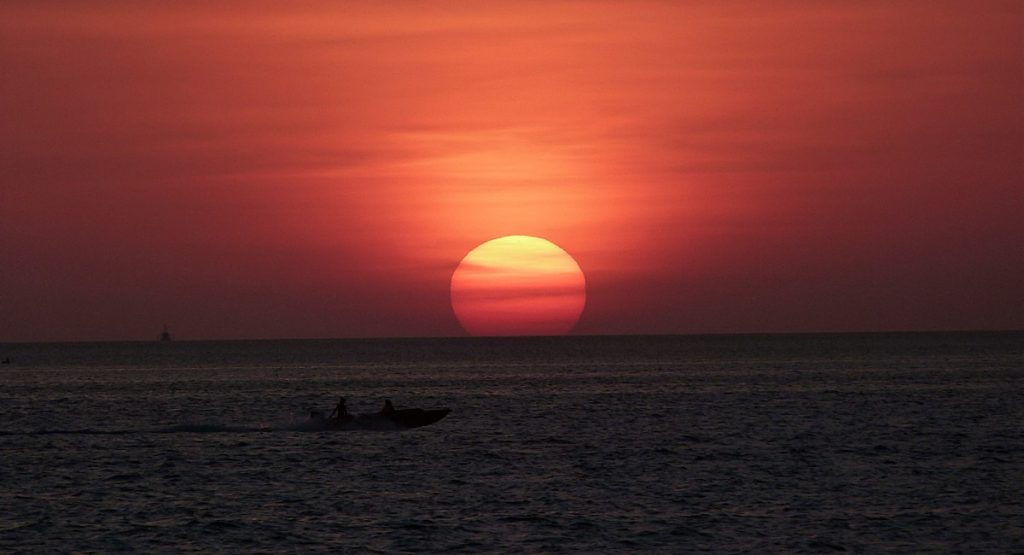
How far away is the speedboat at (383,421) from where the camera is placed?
84.4m

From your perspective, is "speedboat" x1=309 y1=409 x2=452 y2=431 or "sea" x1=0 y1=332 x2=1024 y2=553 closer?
"sea" x1=0 y1=332 x2=1024 y2=553

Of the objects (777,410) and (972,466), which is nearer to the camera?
(972,466)

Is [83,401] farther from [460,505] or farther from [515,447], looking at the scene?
[460,505]

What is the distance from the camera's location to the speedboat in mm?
84438

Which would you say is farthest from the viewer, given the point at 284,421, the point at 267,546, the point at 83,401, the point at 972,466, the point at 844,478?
the point at 83,401

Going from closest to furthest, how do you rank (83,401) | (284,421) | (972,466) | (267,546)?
(267,546) → (972,466) → (284,421) → (83,401)

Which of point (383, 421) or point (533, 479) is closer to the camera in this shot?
point (533, 479)

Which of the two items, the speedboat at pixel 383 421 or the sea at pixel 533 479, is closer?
the sea at pixel 533 479

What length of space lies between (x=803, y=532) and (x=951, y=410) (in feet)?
197

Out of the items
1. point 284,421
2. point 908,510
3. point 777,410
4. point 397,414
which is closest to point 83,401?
point 284,421

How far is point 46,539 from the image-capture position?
4428 centimetres

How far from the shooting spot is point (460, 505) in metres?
51.0

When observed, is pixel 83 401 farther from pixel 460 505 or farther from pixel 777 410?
pixel 460 505

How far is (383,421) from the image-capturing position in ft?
277
